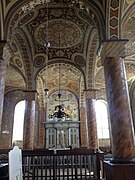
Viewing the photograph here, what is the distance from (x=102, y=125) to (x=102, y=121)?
36 centimetres

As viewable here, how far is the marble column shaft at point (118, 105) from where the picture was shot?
4.40 m

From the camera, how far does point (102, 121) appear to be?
16.3 m

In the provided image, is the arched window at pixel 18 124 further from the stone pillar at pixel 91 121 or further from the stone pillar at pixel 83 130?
the stone pillar at pixel 91 121

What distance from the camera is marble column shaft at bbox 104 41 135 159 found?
14.4 ft

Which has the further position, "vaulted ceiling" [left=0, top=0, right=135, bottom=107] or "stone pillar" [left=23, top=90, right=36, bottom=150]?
"stone pillar" [left=23, top=90, right=36, bottom=150]

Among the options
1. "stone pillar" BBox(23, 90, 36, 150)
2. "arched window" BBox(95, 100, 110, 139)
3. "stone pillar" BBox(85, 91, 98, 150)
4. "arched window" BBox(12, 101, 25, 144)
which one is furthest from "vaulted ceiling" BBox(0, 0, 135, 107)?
"arched window" BBox(95, 100, 110, 139)

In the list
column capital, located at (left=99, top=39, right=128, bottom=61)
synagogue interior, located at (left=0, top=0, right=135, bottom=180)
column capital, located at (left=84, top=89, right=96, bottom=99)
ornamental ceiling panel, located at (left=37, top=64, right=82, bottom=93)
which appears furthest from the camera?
ornamental ceiling panel, located at (left=37, top=64, right=82, bottom=93)

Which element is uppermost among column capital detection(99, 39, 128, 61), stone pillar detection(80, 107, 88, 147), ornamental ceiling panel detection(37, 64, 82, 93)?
ornamental ceiling panel detection(37, 64, 82, 93)

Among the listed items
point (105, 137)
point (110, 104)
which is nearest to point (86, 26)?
point (110, 104)

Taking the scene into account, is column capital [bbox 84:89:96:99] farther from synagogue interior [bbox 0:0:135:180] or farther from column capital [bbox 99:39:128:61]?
column capital [bbox 99:39:128:61]

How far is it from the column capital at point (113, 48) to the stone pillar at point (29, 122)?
5.52 m

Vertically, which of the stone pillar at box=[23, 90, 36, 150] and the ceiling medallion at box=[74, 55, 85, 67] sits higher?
the ceiling medallion at box=[74, 55, 85, 67]

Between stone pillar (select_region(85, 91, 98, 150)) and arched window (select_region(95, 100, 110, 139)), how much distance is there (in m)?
6.78

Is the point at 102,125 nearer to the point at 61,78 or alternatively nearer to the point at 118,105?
the point at 61,78
